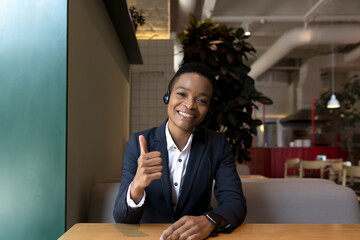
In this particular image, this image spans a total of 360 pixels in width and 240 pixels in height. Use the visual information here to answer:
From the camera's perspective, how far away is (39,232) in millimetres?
Result: 1232

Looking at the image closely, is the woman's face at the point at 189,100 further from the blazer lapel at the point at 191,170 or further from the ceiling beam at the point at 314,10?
the ceiling beam at the point at 314,10

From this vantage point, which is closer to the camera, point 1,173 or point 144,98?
point 1,173

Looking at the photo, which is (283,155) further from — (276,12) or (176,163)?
(176,163)

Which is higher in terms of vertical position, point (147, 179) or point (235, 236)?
point (147, 179)

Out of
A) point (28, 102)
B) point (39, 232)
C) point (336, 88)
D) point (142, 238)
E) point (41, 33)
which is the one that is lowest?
point (39, 232)

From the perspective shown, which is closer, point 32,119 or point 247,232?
point 247,232

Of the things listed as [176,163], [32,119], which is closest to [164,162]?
[176,163]

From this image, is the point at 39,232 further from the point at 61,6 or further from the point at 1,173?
the point at 61,6

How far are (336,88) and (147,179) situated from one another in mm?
12175

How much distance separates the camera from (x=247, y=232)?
3.14 ft

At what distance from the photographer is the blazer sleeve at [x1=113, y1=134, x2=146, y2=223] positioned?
1056mm

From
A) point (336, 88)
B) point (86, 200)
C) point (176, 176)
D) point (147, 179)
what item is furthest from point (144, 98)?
point (336, 88)

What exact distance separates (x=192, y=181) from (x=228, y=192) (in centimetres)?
15

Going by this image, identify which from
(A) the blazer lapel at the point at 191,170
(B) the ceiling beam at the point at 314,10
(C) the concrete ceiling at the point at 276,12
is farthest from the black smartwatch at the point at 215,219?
(B) the ceiling beam at the point at 314,10
